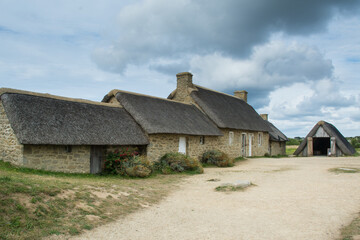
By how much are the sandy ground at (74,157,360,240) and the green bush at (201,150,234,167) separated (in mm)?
7295

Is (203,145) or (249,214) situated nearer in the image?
(249,214)

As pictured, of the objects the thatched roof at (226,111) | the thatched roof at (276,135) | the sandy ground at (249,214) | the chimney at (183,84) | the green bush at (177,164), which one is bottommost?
the sandy ground at (249,214)

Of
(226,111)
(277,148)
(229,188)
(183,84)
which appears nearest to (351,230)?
(229,188)

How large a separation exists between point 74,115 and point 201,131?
8103 millimetres

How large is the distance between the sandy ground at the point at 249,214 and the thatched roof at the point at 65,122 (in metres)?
4.50

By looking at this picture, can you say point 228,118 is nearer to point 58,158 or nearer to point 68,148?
point 68,148

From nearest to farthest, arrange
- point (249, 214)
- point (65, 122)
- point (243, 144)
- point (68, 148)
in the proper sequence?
1. point (249, 214)
2. point (68, 148)
3. point (65, 122)
4. point (243, 144)

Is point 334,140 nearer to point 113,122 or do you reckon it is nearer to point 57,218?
point 113,122

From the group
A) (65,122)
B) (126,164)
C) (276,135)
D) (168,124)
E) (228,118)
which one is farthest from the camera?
(276,135)

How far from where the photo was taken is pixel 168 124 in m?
16.9

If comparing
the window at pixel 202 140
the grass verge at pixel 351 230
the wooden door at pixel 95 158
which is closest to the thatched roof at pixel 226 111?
the window at pixel 202 140

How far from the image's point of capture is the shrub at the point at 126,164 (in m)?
13.1

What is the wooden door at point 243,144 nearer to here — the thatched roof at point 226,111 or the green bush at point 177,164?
the thatched roof at point 226,111

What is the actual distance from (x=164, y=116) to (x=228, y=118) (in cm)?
697
